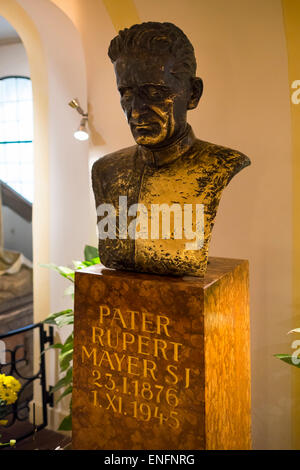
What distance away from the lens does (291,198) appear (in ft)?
7.48

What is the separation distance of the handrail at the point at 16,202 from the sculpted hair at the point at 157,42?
13.9ft

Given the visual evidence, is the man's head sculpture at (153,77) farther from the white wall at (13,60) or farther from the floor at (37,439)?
the white wall at (13,60)

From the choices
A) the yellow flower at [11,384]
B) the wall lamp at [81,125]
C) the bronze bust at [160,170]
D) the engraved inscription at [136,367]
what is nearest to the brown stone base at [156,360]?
the engraved inscription at [136,367]

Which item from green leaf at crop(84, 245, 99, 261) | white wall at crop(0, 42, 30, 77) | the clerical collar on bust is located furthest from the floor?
white wall at crop(0, 42, 30, 77)

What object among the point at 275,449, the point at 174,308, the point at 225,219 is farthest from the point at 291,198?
the point at 275,449

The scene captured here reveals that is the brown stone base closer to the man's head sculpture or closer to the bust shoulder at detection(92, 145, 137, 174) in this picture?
the bust shoulder at detection(92, 145, 137, 174)

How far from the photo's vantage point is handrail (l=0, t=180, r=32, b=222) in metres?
5.34

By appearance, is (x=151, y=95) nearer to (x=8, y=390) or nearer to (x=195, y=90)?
(x=195, y=90)

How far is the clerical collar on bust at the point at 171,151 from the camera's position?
61.1 inches

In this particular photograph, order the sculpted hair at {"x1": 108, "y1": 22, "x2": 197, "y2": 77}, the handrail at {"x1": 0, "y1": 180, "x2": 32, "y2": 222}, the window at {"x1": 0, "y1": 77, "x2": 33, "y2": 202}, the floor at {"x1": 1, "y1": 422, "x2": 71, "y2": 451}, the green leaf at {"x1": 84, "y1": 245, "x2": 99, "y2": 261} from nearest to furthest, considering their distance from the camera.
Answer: the sculpted hair at {"x1": 108, "y1": 22, "x2": 197, "y2": 77} → the green leaf at {"x1": 84, "y1": 245, "x2": 99, "y2": 261} → the floor at {"x1": 1, "y1": 422, "x2": 71, "y2": 451} → the window at {"x1": 0, "y1": 77, "x2": 33, "y2": 202} → the handrail at {"x1": 0, "y1": 180, "x2": 32, "y2": 222}

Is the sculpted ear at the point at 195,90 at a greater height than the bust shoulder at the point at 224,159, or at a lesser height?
greater

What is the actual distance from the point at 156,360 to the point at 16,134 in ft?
15.1

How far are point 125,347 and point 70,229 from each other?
5.57 feet

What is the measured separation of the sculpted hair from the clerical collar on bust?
0.81 feet
